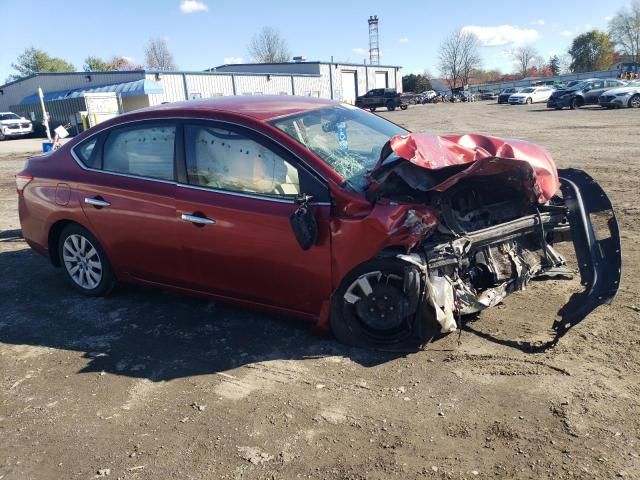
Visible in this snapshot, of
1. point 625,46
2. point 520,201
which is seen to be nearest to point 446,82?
point 625,46

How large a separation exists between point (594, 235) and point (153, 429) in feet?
10.0

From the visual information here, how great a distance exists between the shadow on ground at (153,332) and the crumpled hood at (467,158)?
1292mm

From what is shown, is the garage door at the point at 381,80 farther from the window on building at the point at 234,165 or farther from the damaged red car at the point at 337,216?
the window on building at the point at 234,165

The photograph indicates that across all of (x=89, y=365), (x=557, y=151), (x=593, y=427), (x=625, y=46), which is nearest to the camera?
(x=593, y=427)

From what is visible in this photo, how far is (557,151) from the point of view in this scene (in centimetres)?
1293

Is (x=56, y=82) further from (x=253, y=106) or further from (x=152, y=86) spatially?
(x=253, y=106)

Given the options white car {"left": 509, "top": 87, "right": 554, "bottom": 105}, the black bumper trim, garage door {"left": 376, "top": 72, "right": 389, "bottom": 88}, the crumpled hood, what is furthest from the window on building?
garage door {"left": 376, "top": 72, "right": 389, "bottom": 88}

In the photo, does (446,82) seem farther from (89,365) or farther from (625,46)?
(89,365)

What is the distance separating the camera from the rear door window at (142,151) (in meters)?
4.26

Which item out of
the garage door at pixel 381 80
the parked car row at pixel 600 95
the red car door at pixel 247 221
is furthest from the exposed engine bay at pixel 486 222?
the garage door at pixel 381 80

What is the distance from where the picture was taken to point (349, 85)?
204 feet

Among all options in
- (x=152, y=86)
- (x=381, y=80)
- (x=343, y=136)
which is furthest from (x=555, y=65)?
(x=343, y=136)

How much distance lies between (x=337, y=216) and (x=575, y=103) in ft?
107

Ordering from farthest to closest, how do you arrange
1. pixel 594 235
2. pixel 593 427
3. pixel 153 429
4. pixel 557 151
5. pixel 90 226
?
pixel 557 151 < pixel 90 226 < pixel 594 235 < pixel 153 429 < pixel 593 427
